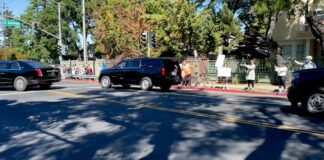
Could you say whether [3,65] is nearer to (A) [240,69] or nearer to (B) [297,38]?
(A) [240,69]

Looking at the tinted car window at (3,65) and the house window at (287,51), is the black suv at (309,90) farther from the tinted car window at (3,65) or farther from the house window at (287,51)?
the house window at (287,51)

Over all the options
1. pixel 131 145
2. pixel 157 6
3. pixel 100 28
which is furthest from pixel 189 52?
pixel 131 145

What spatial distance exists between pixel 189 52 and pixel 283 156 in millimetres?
25742

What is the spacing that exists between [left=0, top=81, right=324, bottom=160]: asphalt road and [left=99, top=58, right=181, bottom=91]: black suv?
6590 millimetres

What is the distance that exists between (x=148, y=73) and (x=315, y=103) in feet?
34.0

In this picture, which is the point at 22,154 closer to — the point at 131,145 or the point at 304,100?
the point at 131,145

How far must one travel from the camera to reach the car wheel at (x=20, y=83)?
61.7 ft

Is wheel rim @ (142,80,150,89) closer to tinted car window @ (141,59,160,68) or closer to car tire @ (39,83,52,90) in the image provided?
tinted car window @ (141,59,160,68)

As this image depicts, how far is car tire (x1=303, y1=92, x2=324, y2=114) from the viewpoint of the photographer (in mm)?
10188

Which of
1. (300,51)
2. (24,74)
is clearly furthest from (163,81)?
(300,51)

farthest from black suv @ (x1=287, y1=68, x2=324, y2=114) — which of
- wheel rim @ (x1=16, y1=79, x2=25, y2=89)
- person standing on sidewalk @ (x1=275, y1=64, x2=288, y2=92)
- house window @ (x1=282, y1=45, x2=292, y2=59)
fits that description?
house window @ (x1=282, y1=45, x2=292, y2=59)

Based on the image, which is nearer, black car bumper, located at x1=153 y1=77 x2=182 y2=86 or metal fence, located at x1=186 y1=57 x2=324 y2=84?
black car bumper, located at x1=153 y1=77 x2=182 y2=86

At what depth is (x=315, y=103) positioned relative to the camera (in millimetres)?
10320

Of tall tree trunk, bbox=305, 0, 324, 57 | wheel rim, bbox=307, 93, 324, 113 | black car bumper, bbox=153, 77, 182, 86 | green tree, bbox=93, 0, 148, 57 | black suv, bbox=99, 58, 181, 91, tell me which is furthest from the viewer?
green tree, bbox=93, 0, 148, 57
